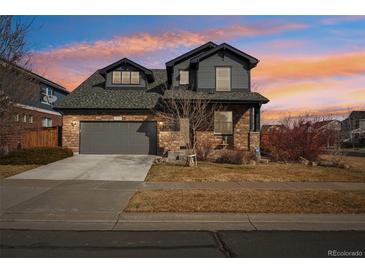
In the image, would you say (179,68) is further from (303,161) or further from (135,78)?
(303,161)

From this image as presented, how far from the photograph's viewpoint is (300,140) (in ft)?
63.4

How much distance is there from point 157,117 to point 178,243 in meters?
17.9

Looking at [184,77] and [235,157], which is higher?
[184,77]

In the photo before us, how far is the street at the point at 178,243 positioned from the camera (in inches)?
221

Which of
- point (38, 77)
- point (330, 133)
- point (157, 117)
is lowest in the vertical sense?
point (330, 133)

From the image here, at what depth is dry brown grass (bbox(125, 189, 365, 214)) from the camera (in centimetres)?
865

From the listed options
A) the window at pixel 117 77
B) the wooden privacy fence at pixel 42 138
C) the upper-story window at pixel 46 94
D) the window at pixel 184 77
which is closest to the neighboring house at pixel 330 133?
the window at pixel 184 77

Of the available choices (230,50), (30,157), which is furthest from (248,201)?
(230,50)

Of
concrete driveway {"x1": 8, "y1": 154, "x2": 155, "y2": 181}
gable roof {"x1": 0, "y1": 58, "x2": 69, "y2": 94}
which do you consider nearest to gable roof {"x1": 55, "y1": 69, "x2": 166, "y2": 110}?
gable roof {"x1": 0, "y1": 58, "x2": 69, "y2": 94}

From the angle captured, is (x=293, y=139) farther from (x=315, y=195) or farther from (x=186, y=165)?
A: (x=315, y=195)

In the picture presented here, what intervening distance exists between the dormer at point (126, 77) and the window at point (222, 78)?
15.9 ft

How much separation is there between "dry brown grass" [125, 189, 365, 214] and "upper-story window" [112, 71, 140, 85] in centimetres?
1635

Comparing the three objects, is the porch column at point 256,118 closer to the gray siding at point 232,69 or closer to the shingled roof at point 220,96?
the shingled roof at point 220,96

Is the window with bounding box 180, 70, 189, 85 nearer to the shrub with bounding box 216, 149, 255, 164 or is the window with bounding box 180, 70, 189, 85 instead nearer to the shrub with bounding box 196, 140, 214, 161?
the shrub with bounding box 196, 140, 214, 161
